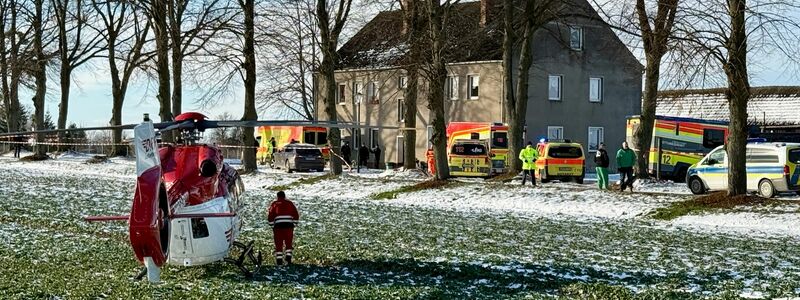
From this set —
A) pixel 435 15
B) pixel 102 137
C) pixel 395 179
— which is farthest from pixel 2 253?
pixel 102 137

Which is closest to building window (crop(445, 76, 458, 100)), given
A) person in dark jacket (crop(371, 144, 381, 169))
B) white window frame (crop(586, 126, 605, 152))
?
person in dark jacket (crop(371, 144, 381, 169))

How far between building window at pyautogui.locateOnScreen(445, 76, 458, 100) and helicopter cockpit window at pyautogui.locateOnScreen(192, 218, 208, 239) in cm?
4985

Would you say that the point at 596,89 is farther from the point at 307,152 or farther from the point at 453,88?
the point at 307,152

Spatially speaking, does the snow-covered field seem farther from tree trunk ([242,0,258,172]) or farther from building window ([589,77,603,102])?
building window ([589,77,603,102])

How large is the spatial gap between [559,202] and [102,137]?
7290cm

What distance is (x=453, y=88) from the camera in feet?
214

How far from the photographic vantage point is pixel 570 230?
24891 millimetres

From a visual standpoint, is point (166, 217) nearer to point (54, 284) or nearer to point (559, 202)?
point (54, 284)

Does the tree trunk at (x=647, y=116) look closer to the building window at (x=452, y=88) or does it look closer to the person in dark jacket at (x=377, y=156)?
the building window at (x=452, y=88)

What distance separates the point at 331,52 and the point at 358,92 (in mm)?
24411

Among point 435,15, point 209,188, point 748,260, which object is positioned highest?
point 435,15

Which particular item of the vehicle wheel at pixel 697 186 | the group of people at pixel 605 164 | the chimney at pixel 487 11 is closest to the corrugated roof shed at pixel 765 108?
the chimney at pixel 487 11

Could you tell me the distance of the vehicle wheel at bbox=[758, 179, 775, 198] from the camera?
3192 centimetres

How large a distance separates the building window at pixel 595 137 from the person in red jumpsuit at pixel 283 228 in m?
47.9
